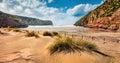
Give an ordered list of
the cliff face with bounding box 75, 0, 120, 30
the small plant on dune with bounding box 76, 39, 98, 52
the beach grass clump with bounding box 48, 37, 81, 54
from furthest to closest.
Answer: the cliff face with bounding box 75, 0, 120, 30 → the small plant on dune with bounding box 76, 39, 98, 52 → the beach grass clump with bounding box 48, 37, 81, 54

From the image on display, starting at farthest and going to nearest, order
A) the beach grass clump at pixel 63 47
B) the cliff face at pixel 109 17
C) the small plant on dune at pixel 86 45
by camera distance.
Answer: the cliff face at pixel 109 17, the small plant on dune at pixel 86 45, the beach grass clump at pixel 63 47

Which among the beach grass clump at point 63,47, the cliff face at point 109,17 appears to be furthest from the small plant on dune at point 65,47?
the cliff face at point 109,17

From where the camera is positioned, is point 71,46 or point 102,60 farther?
point 71,46

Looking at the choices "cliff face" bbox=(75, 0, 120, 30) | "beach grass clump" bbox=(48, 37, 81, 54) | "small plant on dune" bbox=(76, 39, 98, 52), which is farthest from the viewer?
"cliff face" bbox=(75, 0, 120, 30)

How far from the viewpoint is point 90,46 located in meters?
11.2

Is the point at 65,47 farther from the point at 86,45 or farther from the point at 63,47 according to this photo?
the point at 86,45

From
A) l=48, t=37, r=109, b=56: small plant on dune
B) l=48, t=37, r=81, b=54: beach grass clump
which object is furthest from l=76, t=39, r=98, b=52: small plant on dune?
l=48, t=37, r=81, b=54: beach grass clump

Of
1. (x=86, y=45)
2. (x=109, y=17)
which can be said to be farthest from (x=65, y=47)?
(x=109, y=17)

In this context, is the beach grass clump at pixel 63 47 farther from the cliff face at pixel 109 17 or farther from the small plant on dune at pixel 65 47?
the cliff face at pixel 109 17

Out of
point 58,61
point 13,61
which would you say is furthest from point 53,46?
point 13,61

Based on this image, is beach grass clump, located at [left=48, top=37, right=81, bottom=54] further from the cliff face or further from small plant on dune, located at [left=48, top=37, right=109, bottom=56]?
the cliff face

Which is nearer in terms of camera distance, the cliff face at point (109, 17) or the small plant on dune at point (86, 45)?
the small plant on dune at point (86, 45)

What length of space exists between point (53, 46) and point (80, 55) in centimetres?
138

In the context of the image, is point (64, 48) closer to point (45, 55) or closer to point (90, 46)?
point (45, 55)
